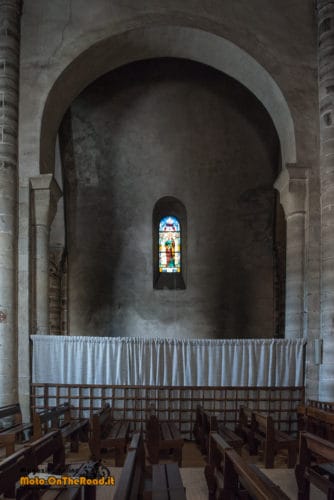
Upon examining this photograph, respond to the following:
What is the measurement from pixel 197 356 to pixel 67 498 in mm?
5139

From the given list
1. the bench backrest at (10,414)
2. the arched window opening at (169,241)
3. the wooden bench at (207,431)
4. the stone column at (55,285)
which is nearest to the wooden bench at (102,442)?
the wooden bench at (207,431)

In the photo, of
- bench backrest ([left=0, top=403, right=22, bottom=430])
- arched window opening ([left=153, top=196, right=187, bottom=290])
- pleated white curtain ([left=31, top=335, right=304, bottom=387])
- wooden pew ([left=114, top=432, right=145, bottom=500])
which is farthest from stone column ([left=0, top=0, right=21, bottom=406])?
arched window opening ([left=153, top=196, right=187, bottom=290])

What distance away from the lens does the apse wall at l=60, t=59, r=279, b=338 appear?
47.1 feet

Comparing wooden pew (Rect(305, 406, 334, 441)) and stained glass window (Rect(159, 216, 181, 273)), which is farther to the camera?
stained glass window (Rect(159, 216, 181, 273))

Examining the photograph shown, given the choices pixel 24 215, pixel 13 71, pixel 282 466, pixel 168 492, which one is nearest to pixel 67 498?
pixel 168 492

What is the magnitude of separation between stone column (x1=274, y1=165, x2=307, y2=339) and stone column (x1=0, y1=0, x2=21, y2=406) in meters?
5.46

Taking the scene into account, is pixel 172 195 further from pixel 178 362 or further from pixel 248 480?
pixel 248 480

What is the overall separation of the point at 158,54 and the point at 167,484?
9380mm

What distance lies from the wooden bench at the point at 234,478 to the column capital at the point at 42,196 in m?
5.89

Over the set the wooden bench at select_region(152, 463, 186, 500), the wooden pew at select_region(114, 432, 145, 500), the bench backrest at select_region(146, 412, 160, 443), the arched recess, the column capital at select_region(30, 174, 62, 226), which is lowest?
the bench backrest at select_region(146, 412, 160, 443)

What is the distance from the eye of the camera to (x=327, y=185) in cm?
908

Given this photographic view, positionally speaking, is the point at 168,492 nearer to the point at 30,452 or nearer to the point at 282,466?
the point at 30,452

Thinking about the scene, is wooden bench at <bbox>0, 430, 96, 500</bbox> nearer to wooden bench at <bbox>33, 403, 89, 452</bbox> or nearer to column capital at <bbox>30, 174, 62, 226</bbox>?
wooden bench at <bbox>33, 403, 89, 452</bbox>

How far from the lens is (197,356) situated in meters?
8.70
